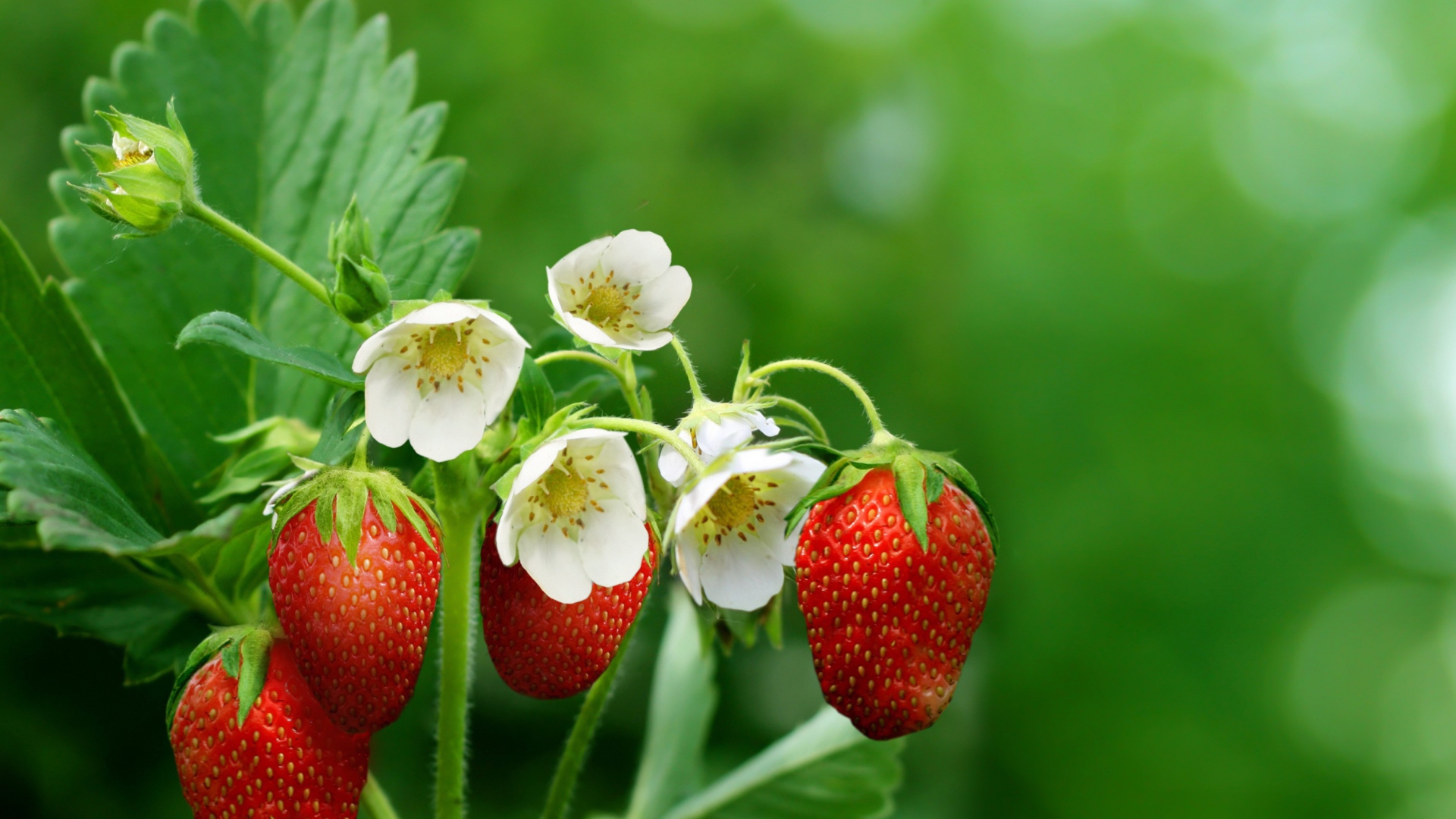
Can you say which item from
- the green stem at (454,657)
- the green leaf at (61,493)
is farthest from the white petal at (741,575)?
the green leaf at (61,493)

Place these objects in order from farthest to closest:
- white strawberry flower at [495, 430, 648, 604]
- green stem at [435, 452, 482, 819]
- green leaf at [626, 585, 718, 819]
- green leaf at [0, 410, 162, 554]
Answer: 1. green leaf at [626, 585, 718, 819]
2. green stem at [435, 452, 482, 819]
3. white strawberry flower at [495, 430, 648, 604]
4. green leaf at [0, 410, 162, 554]

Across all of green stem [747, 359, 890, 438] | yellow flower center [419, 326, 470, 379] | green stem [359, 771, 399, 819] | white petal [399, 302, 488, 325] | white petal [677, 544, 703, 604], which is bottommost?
green stem [359, 771, 399, 819]

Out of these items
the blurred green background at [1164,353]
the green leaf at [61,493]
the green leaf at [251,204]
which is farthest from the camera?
the blurred green background at [1164,353]

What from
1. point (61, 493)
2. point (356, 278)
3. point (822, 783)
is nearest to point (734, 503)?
point (356, 278)

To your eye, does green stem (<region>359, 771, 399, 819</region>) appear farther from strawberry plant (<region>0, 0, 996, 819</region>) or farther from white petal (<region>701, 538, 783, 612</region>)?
white petal (<region>701, 538, 783, 612</region>)

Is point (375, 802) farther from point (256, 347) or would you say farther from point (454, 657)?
point (256, 347)

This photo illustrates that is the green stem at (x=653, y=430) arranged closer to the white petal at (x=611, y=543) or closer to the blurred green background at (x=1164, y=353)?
the white petal at (x=611, y=543)

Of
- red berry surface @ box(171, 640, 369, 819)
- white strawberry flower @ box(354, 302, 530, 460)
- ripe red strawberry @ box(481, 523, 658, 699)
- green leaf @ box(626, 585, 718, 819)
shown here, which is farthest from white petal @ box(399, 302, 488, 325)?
green leaf @ box(626, 585, 718, 819)
